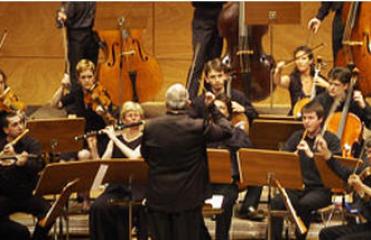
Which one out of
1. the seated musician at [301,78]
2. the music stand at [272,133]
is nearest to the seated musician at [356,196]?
the music stand at [272,133]

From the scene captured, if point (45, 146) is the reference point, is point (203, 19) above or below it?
above

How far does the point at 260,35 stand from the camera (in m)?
8.84

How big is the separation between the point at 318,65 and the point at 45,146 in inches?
92.2

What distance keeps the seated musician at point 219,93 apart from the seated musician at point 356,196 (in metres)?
1.06

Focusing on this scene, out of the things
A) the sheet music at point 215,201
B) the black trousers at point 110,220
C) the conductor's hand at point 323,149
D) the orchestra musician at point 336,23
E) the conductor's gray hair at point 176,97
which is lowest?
the black trousers at point 110,220

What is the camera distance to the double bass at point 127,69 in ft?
29.3

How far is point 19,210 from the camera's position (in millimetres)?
7504

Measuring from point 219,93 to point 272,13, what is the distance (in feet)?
3.44

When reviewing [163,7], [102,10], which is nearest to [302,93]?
[102,10]

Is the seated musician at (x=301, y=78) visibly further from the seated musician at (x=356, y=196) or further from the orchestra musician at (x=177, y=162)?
the orchestra musician at (x=177, y=162)

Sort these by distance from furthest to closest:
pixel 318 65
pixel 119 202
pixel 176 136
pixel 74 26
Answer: pixel 74 26 → pixel 318 65 → pixel 119 202 → pixel 176 136

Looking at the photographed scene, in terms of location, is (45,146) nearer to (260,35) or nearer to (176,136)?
(176,136)

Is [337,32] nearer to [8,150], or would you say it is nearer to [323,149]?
[323,149]

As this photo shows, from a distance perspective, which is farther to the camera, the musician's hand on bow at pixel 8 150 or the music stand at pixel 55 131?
the music stand at pixel 55 131
